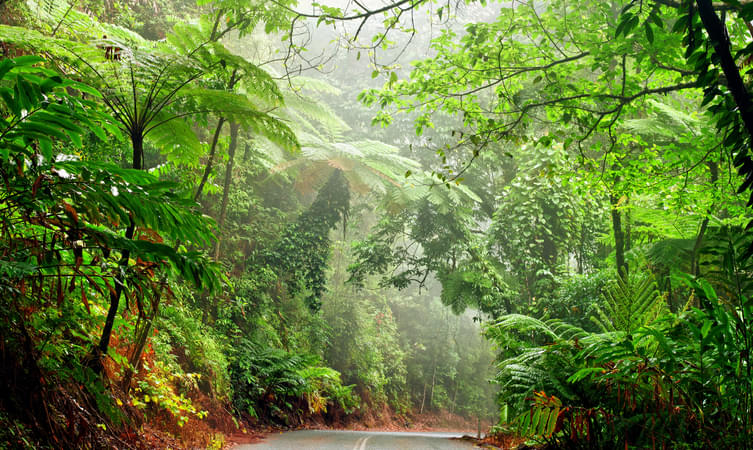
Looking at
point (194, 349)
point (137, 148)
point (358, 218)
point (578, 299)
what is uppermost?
point (358, 218)

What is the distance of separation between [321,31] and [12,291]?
2809 cm

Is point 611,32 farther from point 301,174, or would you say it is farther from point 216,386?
point 301,174

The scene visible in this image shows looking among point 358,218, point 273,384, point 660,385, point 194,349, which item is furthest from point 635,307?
point 358,218

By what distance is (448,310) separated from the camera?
81.1ft

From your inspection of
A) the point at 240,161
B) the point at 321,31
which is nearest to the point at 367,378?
the point at 240,161

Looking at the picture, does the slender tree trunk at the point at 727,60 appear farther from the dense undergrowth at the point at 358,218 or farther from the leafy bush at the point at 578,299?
the leafy bush at the point at 578,299

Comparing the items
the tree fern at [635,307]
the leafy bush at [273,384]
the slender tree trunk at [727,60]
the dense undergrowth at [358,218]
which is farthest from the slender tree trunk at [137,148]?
the leafy bush at [273,384]

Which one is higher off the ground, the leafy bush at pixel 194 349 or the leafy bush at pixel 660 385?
the leafy bush at pixel 660 385

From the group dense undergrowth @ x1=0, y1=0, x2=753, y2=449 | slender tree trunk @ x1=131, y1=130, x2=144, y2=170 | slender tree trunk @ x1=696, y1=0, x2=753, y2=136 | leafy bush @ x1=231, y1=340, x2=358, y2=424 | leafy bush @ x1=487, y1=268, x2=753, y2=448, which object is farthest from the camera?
leafy bush @ x1=231, y1=340, x2=358, y2=424

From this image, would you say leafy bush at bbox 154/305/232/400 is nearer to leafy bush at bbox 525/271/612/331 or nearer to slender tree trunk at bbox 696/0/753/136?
leafy bush at bbox 525/271/612/331

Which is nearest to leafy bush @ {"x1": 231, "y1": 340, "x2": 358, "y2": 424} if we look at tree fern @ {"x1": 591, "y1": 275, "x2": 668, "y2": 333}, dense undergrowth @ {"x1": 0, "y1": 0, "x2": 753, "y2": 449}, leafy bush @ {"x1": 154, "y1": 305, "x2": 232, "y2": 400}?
dense undergrowth @ {"x1": 0, "y1": 0, "x2": 753, "y2": 449}

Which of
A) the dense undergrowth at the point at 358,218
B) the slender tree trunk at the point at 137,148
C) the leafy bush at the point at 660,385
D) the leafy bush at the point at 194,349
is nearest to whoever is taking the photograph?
the dense undergrowth at the point at 358,218

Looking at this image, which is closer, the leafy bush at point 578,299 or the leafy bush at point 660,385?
the leafy bush at point 660,385

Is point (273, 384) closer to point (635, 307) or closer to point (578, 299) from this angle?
point (578, 299)
